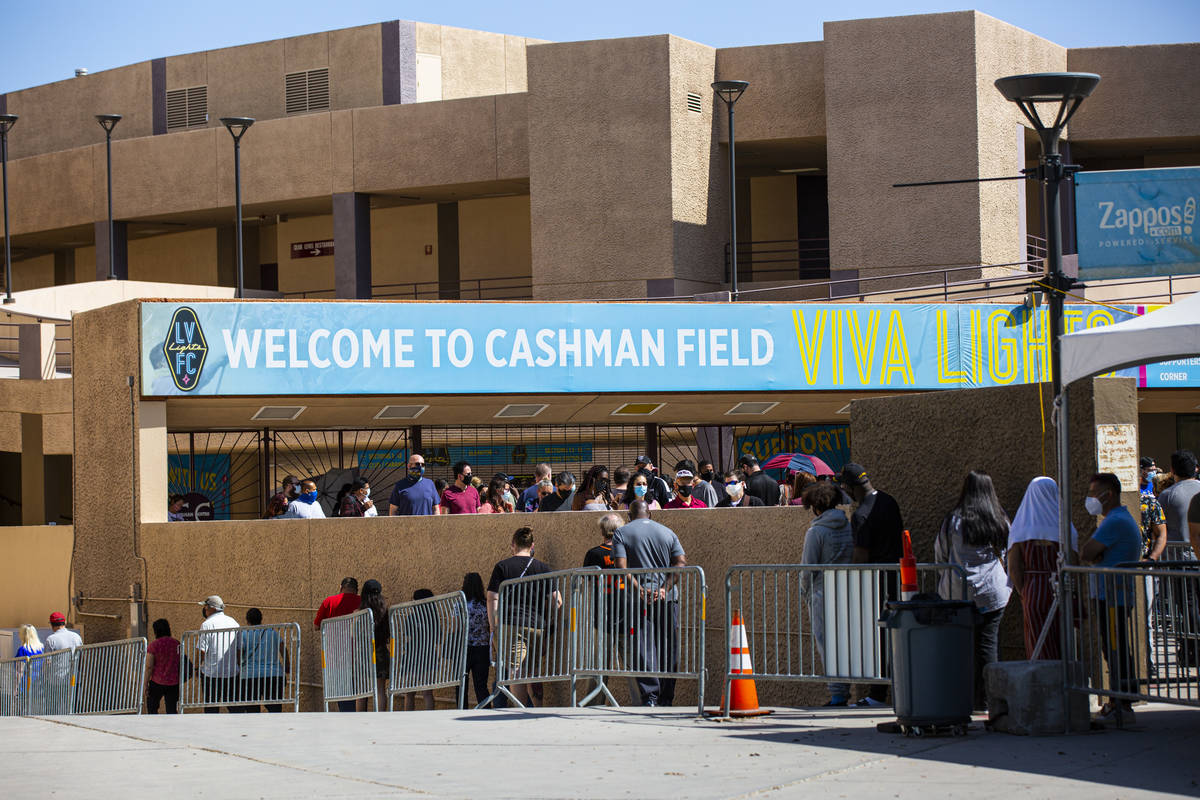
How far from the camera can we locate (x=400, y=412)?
21.2 m

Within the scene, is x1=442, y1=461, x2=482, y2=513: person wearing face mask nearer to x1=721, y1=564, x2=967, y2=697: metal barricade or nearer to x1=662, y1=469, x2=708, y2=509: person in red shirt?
x1=662, y1=469, x2=708, y2=509: person in red shirt

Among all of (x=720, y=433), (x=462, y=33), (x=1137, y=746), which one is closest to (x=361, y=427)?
(x=720, y=433)

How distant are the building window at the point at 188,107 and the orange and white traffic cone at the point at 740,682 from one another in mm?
32892

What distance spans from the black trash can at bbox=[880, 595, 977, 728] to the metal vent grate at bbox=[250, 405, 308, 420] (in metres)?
13.0

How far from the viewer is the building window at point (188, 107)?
1565 inches

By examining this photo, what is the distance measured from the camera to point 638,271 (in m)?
30.6

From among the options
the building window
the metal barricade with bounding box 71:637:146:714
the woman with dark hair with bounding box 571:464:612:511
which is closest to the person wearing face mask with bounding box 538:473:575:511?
the woman with dark hair with bounding box 571:464:612:511

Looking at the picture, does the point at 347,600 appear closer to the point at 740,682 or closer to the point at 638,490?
the point at 638,490

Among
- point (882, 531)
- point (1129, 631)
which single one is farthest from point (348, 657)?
point (1129, 631)

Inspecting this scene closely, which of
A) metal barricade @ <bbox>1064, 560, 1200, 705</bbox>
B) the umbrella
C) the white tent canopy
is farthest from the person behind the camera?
the umbrella

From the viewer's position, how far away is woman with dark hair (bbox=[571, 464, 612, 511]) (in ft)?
49.3

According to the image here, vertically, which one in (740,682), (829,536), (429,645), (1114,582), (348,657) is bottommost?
(348,657)

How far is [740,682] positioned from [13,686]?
1124cm

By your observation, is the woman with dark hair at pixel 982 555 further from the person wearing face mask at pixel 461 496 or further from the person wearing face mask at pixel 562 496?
the person wearing face mask at pixel 461 496
